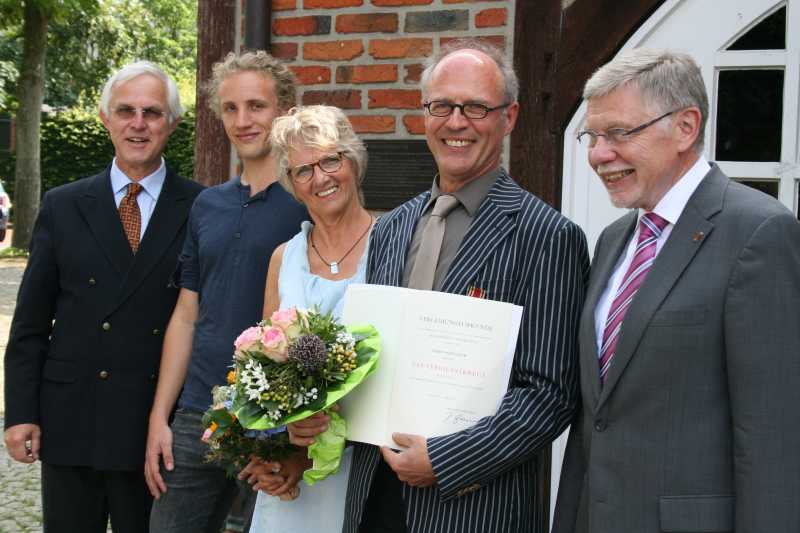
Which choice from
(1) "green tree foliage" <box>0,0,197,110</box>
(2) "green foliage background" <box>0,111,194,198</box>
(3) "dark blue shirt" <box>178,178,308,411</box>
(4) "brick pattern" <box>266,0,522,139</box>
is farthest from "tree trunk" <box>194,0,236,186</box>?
(1) "green tree foliage" <box>0,0,197,110</box>

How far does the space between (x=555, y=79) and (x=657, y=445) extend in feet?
7.04

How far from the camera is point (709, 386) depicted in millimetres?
1934

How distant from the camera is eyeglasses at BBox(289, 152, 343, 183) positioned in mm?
2789

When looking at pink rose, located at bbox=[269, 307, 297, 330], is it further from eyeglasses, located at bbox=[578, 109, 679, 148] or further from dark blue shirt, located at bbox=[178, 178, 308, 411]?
eyeglasses, located at bbox=[578, 109, 679, 148]

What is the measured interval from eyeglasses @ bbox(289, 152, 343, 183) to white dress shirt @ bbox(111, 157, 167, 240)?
84 centimetres

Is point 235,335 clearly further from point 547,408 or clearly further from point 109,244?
point 547,408

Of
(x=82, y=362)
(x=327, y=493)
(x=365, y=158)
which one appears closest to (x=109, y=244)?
(x=82, y=362)

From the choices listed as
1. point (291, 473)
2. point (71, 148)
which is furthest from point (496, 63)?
point (71, 148)

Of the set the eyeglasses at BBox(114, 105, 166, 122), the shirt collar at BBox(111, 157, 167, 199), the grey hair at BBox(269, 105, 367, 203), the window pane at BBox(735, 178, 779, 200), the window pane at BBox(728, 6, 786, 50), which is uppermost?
the window pane at BBox(728, 6, 786, 50)

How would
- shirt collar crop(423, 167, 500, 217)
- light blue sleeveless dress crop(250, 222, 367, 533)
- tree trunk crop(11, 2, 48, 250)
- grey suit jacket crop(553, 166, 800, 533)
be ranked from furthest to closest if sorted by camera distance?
tree trunk crop(11, 2, 48, 250) → light blue sleeveless dress crop(250, 222, 367, 533) → shirt collar crop(423, 167, 500, 217) → grey suit jacket crop(553, 166, 800, 533)

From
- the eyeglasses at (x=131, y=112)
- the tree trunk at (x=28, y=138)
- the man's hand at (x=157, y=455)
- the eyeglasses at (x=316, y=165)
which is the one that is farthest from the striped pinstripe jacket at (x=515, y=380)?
the tree trunk at (x=28, y=138)

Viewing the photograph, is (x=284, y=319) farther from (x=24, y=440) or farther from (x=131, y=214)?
(x=24, y=440)

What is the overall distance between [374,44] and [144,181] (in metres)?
1.25

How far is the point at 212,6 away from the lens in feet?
14.4
